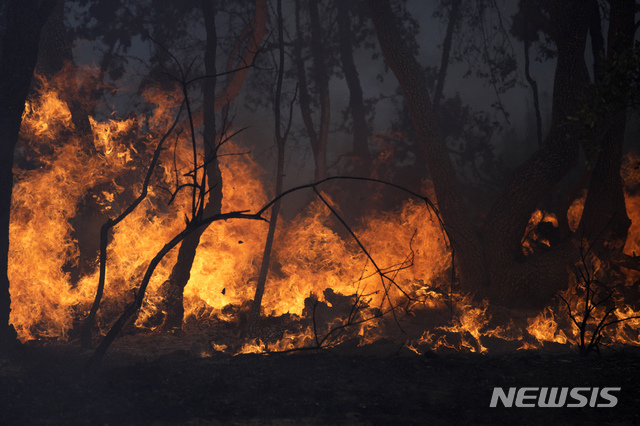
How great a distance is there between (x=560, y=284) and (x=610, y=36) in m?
5.19

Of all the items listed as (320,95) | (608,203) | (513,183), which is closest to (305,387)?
(513,183)

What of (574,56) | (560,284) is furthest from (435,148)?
(560,284)

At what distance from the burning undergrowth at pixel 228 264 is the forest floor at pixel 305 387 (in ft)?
5.76

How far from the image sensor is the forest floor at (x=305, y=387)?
17.0 ft

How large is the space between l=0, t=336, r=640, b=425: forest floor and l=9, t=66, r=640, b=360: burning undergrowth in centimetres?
176

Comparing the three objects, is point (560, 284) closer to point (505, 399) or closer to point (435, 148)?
point (435, 148)

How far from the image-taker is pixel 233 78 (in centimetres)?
1231

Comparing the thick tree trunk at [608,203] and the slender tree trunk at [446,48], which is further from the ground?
the slender tree trunk at [446,48]

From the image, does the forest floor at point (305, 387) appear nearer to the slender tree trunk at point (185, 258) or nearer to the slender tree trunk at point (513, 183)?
the slender tree trunk at point (185, 258)

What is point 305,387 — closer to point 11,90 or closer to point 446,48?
point 11,90

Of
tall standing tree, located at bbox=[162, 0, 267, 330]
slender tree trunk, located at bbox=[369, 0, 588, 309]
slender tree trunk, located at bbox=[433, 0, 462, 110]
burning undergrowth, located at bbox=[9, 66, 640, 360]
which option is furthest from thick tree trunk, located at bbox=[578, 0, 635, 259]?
tall standing tree, located at bbox=[162, 0, 267, 330]

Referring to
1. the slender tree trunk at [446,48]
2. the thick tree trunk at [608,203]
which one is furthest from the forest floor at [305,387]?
the slender tree trunk at [446,48]

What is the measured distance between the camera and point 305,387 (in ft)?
20.2

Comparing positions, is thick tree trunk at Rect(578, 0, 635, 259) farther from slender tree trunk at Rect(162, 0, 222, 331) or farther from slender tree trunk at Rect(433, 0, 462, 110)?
slender tree trunk at Rect(162, 0, 222, 331)
